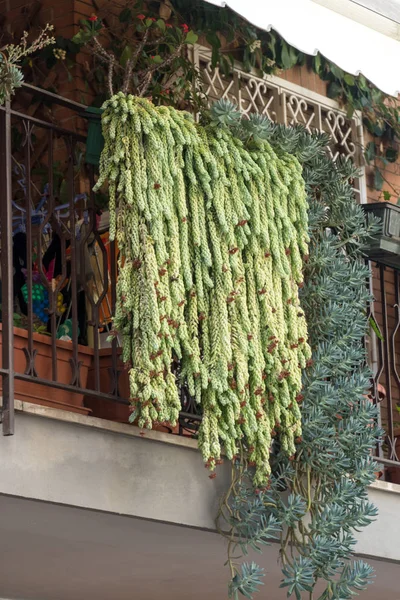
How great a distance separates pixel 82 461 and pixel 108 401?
2.45ft

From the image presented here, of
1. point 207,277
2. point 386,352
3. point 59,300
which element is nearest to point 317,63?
point 386,352

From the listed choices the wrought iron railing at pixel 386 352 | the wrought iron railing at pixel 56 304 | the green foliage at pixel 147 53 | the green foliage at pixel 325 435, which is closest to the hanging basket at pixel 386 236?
the wrought iron railing at pixel 386 352

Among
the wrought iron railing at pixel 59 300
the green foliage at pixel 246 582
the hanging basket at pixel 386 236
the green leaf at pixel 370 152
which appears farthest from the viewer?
the green leaf at pixel 370 152

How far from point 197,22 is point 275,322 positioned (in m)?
2.94

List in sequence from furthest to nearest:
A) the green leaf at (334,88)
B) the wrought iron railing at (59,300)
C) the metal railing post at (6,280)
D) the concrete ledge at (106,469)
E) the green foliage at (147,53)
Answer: the green leaf at (334,88), the green foliage at (147,53), the wrought iron railing at (59,300), the concrete ledge at (106,469), the metal railing post at (6,280)

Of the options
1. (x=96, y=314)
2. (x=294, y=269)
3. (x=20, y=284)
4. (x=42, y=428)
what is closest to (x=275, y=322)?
(x=294, y=269)

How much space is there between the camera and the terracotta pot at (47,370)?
5129 mm

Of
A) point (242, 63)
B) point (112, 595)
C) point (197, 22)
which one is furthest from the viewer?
point (242, 63)

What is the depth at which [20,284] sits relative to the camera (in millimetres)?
6301

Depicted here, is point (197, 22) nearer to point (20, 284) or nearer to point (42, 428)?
point (20, 284)

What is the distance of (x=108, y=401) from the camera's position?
221 inches

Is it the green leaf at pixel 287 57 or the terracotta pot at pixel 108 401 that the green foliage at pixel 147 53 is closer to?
the green leaf at pixel 287 57

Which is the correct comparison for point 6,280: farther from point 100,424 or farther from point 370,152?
point 370,152

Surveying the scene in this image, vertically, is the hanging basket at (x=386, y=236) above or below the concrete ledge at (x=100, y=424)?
above
